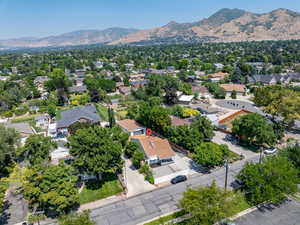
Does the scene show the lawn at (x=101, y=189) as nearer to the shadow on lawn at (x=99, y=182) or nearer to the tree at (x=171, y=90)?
the shadow on lawn at (x=99, y=182)

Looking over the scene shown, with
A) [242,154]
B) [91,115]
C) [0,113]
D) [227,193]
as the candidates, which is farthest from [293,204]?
[0,113]

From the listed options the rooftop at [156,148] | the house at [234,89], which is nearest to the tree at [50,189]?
the rooftop at [156,148]

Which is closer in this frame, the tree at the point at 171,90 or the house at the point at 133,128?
the house at the point at 133,128

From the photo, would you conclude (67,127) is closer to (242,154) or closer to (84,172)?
(84,172)

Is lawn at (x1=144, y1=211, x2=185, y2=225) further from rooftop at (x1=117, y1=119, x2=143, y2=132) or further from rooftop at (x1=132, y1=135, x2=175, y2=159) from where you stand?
rooftop at (x1=117, y1=119, x2=143, y2=132)

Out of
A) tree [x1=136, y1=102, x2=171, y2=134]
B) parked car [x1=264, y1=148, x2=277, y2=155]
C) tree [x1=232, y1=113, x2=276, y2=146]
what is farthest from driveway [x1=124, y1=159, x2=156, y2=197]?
parked car [x1=264, y1=148, x2=277, y2=155]

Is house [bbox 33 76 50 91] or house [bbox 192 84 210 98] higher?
house [bbox 33 76 50 91]
